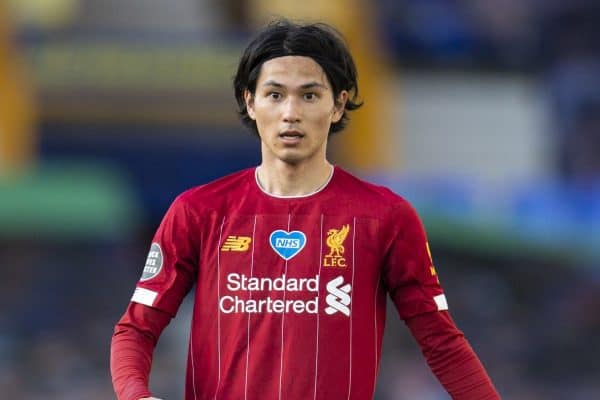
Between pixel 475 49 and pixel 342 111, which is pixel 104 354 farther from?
pixel 342 111

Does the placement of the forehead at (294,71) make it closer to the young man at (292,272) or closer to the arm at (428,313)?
the young man at (292,272)

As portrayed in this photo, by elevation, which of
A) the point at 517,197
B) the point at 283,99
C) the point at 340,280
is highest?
the point at 517,197

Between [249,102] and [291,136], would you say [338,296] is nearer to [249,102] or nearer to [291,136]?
[291,136]

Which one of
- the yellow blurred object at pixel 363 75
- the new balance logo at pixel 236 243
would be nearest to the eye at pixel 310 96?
the new balance logo at pixel 236 243

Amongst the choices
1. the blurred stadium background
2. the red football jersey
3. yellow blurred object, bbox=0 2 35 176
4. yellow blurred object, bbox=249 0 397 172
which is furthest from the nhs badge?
yellow blurred object, bbox=249 0 397 172

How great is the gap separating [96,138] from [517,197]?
5747 mm

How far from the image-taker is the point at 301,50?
4.62 meters

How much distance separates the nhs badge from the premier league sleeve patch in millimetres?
337

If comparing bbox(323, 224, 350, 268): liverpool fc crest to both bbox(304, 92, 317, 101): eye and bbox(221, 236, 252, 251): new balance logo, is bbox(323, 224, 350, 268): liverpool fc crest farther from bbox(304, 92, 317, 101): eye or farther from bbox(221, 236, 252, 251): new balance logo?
bbox(304, 92, 317, 101): eye

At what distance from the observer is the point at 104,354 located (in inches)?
571

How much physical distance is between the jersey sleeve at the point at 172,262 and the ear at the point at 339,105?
1.71ft

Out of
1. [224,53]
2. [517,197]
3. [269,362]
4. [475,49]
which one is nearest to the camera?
[269,362]

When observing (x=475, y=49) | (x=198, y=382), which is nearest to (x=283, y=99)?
(x=198, y=382)

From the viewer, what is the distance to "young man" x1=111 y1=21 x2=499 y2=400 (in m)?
4.55
